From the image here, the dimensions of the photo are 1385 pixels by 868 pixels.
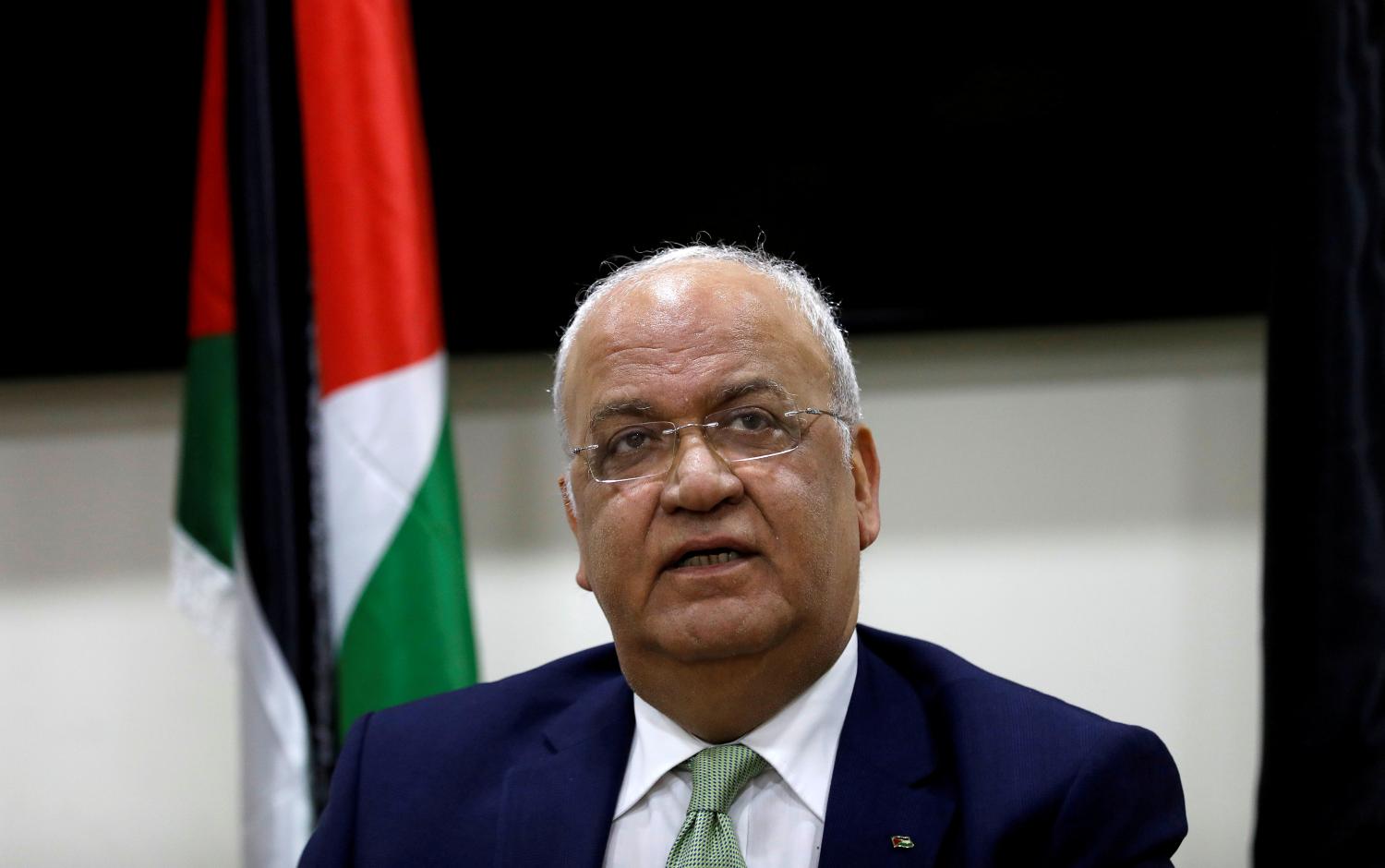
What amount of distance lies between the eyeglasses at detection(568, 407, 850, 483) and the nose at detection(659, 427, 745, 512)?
0.05 feet

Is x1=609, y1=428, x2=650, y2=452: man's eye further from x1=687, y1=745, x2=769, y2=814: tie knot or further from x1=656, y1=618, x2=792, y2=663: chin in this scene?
x1=687, y1=745, x2=769, y2=814: tie knot

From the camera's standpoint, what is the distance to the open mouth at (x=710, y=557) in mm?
1441

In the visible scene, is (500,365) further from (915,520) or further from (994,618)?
(994,618)

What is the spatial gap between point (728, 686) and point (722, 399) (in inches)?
13.1

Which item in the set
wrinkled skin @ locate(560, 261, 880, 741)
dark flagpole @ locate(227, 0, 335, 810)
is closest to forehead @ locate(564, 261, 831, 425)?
wrinkled skin @ locate(560, 261, 880, 741)

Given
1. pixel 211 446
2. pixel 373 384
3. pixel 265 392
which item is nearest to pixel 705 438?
pixel 373 384

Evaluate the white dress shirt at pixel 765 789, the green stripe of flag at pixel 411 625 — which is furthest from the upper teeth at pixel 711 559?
the green stripe of flag at pixel 411 625

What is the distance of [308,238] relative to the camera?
2.45 metres

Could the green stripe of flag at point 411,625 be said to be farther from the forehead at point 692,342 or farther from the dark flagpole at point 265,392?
the forehead at point 692,342

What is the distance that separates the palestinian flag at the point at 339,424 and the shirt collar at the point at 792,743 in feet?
2.75

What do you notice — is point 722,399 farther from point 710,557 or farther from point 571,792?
point 571,792

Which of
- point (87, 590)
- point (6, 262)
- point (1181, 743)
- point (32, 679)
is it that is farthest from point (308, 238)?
point (1181, 743)

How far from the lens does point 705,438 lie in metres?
1.50

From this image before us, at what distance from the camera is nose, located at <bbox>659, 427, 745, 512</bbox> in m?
1.43
